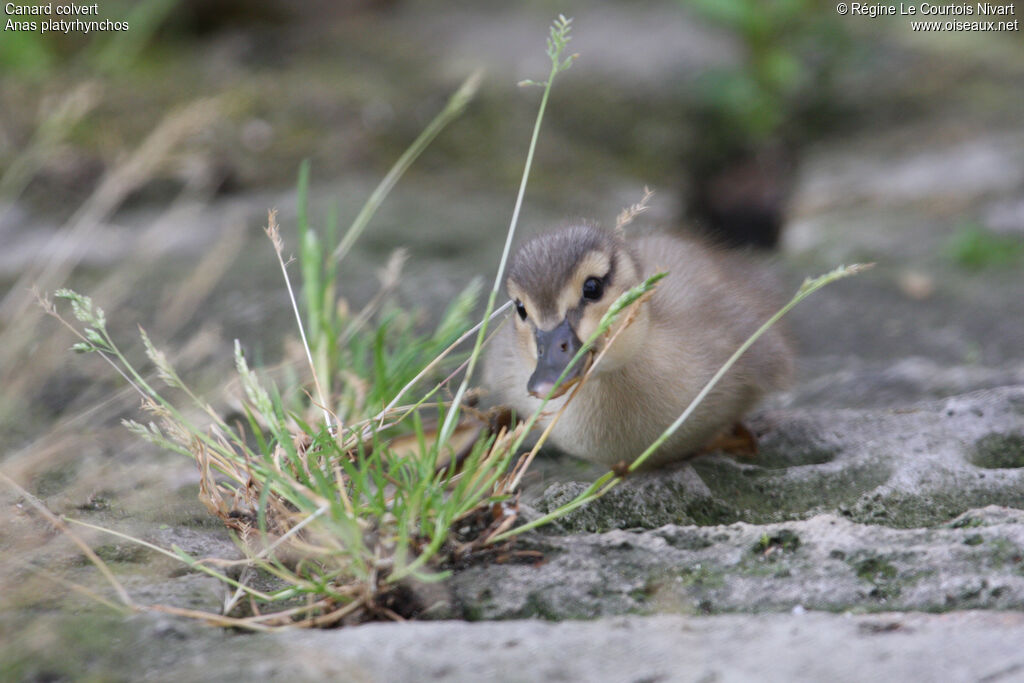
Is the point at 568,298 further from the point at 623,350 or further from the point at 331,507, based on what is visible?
the point at 331,507

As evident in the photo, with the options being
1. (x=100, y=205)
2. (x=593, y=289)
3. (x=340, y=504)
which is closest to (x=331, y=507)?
(x=340, y=504)

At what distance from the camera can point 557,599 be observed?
2008 mm

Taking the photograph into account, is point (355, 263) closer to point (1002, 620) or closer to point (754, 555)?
point (754, 555)

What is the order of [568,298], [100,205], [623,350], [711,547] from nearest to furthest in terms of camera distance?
[711,547]
[568,298]
[623,350]
[100,205]

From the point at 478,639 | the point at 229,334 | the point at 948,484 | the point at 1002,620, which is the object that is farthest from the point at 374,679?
the point at 229,334

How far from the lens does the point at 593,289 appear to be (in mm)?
2576

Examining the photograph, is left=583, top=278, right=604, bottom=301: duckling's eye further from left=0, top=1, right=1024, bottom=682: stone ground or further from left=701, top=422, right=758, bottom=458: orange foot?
left=701, top=422, right=758, bottom=458: orange foot

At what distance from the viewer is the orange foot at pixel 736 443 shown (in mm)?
2977

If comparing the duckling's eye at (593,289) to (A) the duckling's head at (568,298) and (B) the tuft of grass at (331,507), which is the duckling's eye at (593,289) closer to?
(A) the duckling's head at (568,298)

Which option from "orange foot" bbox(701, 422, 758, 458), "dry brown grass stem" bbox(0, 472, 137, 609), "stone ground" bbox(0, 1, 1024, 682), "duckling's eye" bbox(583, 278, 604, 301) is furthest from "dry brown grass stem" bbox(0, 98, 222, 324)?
"orange foot" bbox(701, 422, 758, 458)

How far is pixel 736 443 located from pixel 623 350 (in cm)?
63

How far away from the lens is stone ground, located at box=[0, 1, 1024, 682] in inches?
66.6

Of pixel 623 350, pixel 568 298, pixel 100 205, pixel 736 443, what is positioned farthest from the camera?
pixel 100 205

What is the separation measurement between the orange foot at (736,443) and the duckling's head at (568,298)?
0.48 meters
